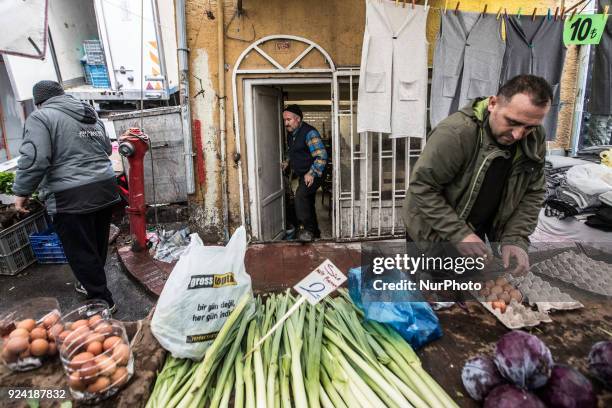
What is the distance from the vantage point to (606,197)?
10.6ft

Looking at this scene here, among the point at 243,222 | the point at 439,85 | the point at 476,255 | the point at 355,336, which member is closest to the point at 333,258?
the point at 243,222

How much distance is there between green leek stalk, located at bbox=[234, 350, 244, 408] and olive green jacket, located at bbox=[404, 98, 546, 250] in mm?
1382

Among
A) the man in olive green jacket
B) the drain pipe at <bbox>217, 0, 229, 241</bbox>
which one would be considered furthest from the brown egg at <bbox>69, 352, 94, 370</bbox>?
the drain pipe at <bbox>217, 0, 229, 241</bbox>

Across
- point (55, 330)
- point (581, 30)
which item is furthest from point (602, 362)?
point (581, 30)

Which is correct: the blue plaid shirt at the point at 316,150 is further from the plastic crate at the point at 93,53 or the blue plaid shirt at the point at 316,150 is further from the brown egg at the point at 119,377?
the plastic crate at the point at 93,53

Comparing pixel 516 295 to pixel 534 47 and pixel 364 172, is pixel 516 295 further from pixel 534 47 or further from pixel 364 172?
pixel 534 47

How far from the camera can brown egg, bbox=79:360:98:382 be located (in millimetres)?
1290

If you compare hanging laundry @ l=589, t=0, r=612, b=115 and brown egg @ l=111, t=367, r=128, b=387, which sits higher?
hanging laundry @ l=589, t=0, r=612, b=115

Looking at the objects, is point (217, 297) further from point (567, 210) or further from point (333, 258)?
point (567, 210)

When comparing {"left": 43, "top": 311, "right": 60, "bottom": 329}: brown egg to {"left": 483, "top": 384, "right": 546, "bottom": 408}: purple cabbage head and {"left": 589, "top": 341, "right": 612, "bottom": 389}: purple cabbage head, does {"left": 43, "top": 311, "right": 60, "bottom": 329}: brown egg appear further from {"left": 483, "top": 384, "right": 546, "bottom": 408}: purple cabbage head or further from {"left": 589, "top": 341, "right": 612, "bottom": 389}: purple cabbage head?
{"left": 589, "top": 341, "right": 612, "bottom": 389}: purple cabbage head

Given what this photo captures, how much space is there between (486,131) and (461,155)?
21 centimetres

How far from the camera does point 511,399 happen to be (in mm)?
1117

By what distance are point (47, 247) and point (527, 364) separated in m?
5.61

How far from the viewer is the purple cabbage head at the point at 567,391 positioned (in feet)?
3.72
